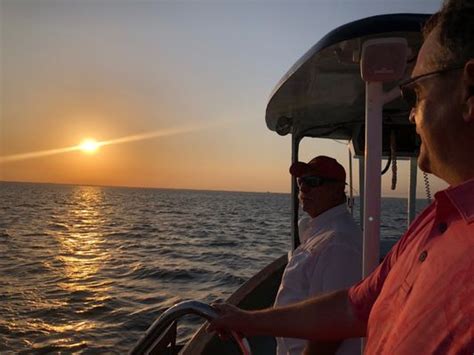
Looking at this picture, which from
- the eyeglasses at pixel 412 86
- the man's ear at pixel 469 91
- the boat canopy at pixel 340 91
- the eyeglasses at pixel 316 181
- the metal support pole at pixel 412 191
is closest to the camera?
the man's ear at pixel 469 91

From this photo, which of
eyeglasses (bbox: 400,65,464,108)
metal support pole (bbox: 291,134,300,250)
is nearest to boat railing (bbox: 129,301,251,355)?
eyeglasses (bbox: 400,65,464,108)

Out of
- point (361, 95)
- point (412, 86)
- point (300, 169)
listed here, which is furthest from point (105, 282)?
point (412, 86)

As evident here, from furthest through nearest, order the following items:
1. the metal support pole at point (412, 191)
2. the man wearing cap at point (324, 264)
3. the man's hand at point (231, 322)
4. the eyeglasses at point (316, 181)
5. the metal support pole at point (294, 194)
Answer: the metal support pole at point (412, 191) → the metal support pole at point (294, 194) → the eyeglasses at point (316, 181) → the man wearing cap at point (324, 264) → the man's hand at point (231, 322)

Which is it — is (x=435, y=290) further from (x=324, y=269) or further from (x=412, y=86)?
(x=324, y=269)

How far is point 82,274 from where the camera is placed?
14.3 metres

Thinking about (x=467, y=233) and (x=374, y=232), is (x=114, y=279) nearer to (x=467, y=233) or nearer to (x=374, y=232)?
(x=374, y=232)

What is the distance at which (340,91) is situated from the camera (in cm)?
356

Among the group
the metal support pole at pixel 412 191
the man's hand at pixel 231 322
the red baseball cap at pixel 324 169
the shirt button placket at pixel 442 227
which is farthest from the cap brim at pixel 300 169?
the shirt button placket at pixel 442 227

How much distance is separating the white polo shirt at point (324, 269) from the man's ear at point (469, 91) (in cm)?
166

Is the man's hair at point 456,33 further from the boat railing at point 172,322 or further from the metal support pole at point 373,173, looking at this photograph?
the boat railing at point 172,322

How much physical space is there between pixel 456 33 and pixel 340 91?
7.47 feet

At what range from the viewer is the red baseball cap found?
3.48 m

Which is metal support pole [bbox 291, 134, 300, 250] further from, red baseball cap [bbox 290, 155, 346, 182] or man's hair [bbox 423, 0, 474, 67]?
man's hair [bbox 423, 0, 474, 67]

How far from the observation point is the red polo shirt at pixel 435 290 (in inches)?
41.4
